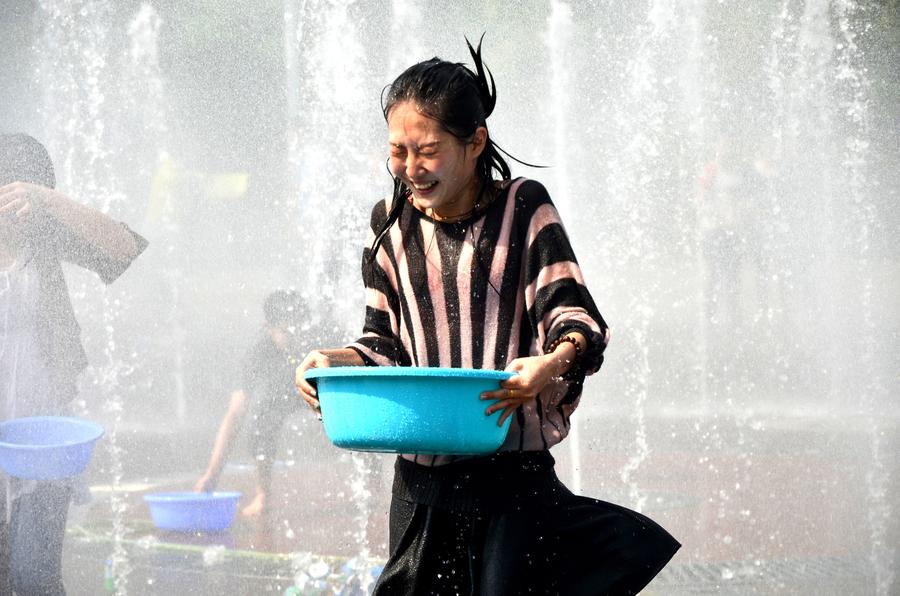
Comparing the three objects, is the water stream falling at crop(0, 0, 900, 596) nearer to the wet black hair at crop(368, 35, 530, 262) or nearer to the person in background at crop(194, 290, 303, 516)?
the person in background at crop(194, 290, 303, 516)

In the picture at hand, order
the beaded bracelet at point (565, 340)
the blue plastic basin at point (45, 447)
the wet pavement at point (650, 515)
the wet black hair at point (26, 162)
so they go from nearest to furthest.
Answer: the beaded bracelet at point (565, 340) < the blue plastic basin at point (45, 447) < the wet black hair at point (26, 162) < the wet pavement at point (650, 515)

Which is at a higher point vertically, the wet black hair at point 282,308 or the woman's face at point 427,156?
the woman's face at point 427,156

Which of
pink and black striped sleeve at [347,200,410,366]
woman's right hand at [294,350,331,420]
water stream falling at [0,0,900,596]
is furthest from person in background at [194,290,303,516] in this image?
woman's right hand at [294,350,331,420]

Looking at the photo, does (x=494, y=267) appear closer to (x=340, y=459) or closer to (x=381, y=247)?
(x=381, y=247)

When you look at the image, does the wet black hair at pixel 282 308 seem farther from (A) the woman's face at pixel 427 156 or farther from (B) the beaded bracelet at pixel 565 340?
(B) the beaded bracelet at pixel 565 340

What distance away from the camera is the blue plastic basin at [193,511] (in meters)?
5.12

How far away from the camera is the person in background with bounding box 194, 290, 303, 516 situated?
5699 mm

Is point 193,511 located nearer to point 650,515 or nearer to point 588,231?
point 650,515

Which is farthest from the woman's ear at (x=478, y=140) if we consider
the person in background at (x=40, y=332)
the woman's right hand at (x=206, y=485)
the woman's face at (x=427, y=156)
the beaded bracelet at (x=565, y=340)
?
the woman's right hand at (x=206, y=485)

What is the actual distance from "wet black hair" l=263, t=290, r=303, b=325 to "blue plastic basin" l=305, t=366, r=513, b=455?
3947mm

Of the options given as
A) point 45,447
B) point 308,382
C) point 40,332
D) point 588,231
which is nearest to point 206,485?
point 45,447

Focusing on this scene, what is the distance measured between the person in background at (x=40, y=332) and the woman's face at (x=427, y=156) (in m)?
2.04

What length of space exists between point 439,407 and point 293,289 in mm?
4629

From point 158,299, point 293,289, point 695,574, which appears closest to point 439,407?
point 695,574
